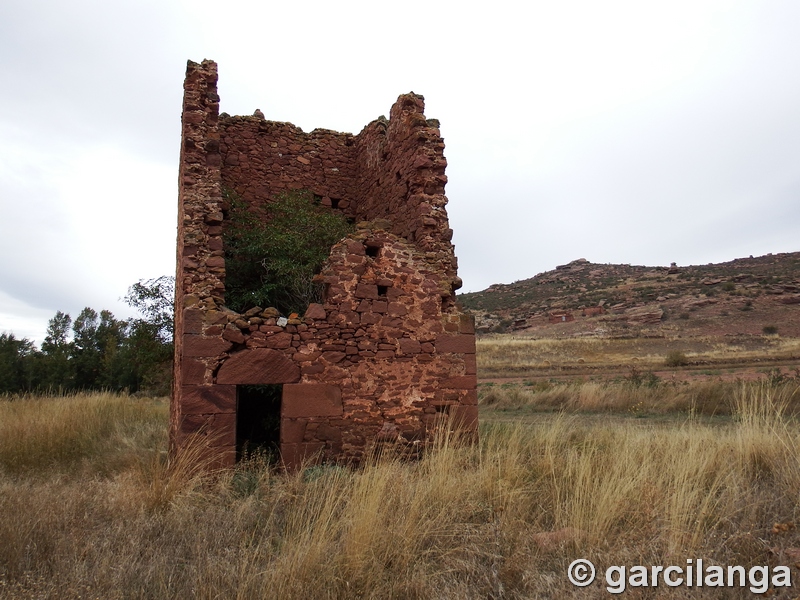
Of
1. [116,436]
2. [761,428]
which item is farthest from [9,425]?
[761,428]

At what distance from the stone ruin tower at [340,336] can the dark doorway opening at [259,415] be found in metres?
0.03

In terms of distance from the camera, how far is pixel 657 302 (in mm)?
48531

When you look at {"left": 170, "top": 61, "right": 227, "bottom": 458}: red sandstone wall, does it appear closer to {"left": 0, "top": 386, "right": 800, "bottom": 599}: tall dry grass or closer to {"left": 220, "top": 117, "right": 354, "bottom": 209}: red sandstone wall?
{"left": 220, "top": 117, "right": 354, "bottom": 209}: red sandstone wall

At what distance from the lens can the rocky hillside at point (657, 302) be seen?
4109 cm

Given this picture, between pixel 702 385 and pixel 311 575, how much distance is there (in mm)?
14550

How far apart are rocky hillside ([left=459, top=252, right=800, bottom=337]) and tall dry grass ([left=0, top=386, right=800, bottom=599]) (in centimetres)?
3684

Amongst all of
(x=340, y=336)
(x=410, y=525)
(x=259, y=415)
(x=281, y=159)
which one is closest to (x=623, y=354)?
(x=281, y=159)

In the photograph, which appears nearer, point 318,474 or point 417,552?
point 417,552

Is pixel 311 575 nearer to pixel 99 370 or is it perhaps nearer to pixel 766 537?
pixel 766 537

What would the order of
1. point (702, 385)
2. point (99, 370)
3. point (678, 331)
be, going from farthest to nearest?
point (678, 331), point (99, 370), point (702, 385)

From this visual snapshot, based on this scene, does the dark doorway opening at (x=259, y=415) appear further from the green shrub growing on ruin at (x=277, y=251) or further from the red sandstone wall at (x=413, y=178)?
the red sandstone wall at (x=413, y=178)

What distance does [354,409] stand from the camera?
7.28m

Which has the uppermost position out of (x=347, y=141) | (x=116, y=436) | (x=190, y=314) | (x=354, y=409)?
(x=347, y=141)

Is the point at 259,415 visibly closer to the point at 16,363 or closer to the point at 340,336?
the point at 340,336
